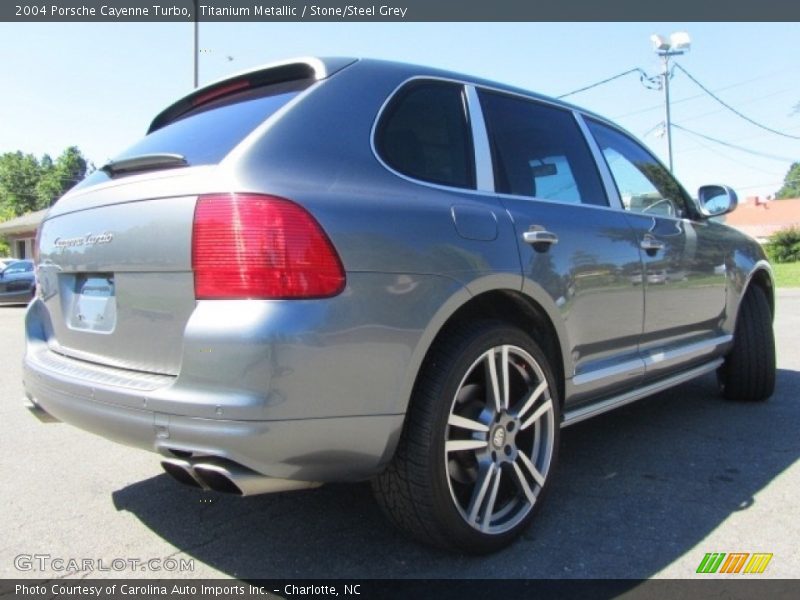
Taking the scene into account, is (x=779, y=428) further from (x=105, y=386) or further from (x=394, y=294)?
(x=105, y=386)

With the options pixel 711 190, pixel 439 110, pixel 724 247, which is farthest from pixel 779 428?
pixel 439 110

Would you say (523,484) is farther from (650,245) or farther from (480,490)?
(650,245)

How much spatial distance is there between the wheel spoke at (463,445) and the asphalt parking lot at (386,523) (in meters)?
0.42

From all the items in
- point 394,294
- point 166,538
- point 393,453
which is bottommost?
point 166,538

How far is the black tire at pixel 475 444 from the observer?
7.16ft

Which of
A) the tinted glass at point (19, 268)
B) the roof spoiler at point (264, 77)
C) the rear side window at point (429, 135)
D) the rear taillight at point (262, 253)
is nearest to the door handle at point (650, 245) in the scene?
the rear side window at point (429, 135)

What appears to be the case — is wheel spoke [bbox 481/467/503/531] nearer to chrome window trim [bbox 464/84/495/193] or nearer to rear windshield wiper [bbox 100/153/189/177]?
chrome window trim [bbox 464/84/495/193]

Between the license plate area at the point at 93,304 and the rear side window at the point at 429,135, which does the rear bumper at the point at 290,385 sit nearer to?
the license plate area at the point at 93,304

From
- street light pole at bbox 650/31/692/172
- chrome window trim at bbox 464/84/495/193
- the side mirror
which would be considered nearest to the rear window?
chrome window trim at bbox 464/84/495/193

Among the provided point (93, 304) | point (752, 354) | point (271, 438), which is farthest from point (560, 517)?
point (752, 354)

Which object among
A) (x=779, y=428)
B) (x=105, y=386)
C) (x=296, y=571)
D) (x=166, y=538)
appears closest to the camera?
(x=105, y=386)

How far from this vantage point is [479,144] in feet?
8.96

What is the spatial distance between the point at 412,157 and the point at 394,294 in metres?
0.62

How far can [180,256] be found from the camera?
202 centimetres
